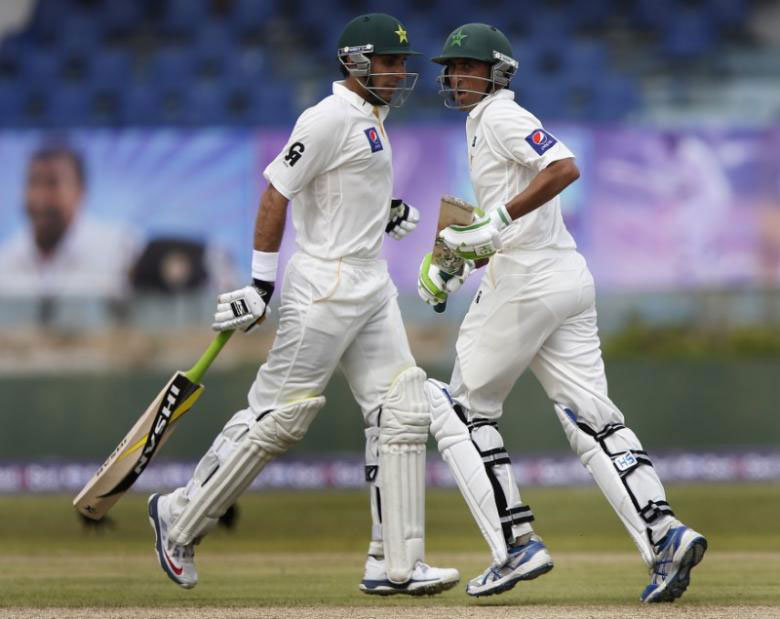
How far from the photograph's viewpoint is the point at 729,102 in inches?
594

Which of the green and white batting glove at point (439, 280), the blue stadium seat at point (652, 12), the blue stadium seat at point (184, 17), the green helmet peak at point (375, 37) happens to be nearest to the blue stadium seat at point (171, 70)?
the blue stadium seat at point (184, 17)

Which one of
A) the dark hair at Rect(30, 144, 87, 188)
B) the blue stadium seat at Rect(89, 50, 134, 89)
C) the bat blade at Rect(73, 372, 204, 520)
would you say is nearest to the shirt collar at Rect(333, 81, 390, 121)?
the bat blade at Rect(73, 372, 204, 520)

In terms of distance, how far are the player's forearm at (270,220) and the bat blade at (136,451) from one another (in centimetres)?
60

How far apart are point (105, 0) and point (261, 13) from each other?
184cm

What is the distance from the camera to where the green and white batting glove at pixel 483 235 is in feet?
15.8

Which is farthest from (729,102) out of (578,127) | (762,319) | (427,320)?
(427,320)

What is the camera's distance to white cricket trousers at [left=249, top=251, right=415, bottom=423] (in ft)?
17.0

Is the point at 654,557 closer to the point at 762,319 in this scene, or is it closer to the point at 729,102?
the point at 762,319

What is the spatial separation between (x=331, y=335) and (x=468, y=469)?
67 cm

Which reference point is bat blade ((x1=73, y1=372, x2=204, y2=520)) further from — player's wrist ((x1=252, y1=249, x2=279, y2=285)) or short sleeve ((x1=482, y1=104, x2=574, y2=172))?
short sleeve ((x1=482, y1=104, x2=574, y2=172))

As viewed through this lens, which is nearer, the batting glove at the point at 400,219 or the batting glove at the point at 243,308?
the batting glove at the point at 243,308

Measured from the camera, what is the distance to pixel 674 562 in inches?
185

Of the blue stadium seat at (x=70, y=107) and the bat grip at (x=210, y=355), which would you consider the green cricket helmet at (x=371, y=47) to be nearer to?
the bat grip at (x=210, y=355)

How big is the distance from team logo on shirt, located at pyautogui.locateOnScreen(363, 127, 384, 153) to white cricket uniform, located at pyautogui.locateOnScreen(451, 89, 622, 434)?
341 millimetres
